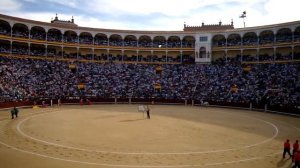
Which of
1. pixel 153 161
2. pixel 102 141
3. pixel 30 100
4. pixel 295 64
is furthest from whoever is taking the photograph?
pixel 295 64

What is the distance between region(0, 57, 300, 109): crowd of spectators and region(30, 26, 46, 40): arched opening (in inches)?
213

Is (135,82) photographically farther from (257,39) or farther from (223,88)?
(257,39)

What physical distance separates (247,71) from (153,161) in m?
43.6

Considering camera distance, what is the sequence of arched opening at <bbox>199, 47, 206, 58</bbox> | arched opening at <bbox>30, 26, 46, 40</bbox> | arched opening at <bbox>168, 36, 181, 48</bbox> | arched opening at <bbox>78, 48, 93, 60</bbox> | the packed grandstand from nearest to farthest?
the packed grandstand, arched opening at <bbox>30, 26, 46, 40</bbox>, arched opening at <bbox>78, 48, 93, 60</bbox>, arched opening at <bbox>199, 47, 206, 58</bbox>, arched opening at <bbox>168, 36, 181, 48</bbox>

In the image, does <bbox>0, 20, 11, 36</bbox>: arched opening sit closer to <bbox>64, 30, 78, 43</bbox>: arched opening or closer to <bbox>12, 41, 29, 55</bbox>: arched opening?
<bbox>12, 41, 29, 55</bbox>: arched opening

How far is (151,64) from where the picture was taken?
65062mm

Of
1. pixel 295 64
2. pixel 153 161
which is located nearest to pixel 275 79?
pixel 295 64

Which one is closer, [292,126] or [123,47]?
[292,126]

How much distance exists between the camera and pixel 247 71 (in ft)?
184

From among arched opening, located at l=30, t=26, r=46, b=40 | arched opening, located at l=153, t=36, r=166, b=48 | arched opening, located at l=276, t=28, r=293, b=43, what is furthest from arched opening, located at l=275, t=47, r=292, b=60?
arched opening, located at l=30, t=26, r=46, b=40

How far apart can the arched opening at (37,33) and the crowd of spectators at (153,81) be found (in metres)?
5.40

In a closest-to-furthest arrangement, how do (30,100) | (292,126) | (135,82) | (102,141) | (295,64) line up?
(102,141), (292,126), (30,100), (295,64), (135,82)

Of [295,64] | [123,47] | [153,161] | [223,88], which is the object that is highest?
[123,47]

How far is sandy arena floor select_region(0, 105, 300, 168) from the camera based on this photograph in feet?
52.9
